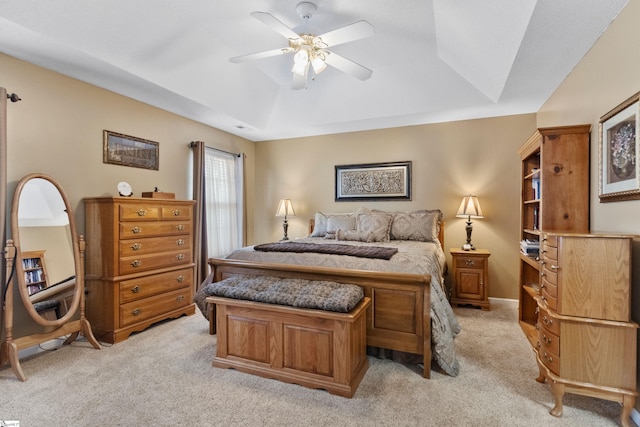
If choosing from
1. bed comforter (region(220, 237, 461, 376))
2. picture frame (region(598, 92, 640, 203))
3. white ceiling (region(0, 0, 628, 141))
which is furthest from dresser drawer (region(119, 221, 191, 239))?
picture frame (region(598, 92, 640, 203))

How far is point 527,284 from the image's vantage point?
10.3ft

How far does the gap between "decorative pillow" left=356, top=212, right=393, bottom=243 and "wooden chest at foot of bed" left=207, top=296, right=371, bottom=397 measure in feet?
5.22

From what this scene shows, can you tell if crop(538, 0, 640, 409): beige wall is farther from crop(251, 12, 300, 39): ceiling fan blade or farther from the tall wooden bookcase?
crop(251, 12, 300, 39): ceiling fan blade

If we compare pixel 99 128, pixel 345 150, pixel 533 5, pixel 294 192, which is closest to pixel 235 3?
pixel 99 128

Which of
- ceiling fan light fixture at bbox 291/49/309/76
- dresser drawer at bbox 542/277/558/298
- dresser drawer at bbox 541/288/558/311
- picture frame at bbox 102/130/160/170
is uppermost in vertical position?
ceiling fan light fixture at bbox 291/49/309/76

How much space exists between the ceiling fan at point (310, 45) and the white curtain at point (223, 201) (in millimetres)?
2334

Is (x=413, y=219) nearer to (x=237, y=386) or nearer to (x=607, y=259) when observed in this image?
(x=607, y=259)

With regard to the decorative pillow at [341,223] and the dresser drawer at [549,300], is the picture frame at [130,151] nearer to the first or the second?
the decorative pillow at [341,223]

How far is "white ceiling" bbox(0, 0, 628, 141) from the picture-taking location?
7.22ft

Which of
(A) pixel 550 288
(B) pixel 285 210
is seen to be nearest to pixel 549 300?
(A) pixel 550 288

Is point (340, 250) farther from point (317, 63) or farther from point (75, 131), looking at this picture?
point (75, 131)

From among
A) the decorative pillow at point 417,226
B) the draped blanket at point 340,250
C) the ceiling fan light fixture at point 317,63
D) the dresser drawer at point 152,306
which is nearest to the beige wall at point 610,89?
the draped blanket at point 340,250

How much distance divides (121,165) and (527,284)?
444cm

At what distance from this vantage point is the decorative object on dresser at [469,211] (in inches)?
156
